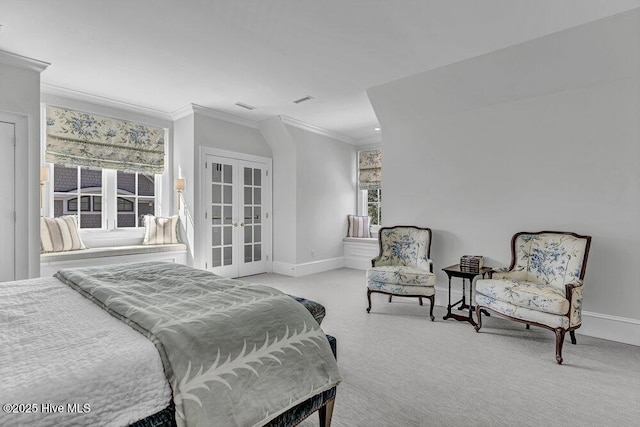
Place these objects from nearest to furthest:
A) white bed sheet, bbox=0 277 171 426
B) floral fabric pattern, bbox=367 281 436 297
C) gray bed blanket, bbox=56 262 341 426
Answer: white bed sheet, bbox=0 277 171 426 → gray bed blanket, bbox=56 262 341 426 → floral fabric pattern, bbox=367 281 436 297

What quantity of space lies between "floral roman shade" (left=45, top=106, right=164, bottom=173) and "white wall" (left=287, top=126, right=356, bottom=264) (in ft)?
7.17

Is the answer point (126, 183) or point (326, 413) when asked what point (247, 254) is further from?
point (326, 413)

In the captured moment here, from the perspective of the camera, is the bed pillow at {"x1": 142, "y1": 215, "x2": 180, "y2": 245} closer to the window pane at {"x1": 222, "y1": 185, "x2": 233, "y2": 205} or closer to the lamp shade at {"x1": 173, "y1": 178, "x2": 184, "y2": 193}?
the lamp shade at {"x1": 173, "y1": 178, "x2": 184, "y2": 193}

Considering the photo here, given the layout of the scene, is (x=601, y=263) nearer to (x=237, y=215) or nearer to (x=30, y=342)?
(x=30, y=342)

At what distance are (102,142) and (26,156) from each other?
1181mm

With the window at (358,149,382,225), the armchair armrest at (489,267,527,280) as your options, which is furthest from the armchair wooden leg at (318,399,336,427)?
the window at (358,149,382,225)

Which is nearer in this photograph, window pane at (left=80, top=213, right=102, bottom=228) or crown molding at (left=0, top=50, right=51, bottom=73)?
crown molding at (left=0, top=50, right=51, bottom=73)

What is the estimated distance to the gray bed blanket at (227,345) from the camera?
110cm

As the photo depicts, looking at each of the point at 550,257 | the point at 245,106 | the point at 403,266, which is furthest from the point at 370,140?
the point at 550,257

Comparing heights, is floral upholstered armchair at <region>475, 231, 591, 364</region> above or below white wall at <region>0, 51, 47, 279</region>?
below

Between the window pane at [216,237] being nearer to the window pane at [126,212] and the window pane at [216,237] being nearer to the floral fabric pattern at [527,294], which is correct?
the window pane at [126,212]

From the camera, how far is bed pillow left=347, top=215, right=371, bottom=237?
6699mm

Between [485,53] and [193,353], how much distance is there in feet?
11.6

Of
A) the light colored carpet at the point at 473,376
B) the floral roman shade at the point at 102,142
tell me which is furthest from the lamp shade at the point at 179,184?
the light colored carpet at the point at 473,376
